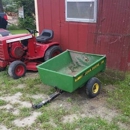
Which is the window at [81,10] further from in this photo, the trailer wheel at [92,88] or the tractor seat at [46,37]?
the trailer wheel at [92,88]

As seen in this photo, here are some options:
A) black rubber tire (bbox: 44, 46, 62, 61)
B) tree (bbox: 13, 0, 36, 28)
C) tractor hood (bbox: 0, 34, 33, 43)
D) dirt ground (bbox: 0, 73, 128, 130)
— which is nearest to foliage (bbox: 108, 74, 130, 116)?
dirt ground (bbox: 0, 73, 128, 130)

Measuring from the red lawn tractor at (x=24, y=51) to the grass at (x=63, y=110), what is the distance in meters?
0.42

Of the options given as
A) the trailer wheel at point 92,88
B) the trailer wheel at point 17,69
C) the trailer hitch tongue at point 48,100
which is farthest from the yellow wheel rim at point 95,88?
Result: the trailer wheel at point 17,69

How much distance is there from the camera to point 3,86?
4.54 m

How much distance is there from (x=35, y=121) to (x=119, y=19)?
283 centimetres

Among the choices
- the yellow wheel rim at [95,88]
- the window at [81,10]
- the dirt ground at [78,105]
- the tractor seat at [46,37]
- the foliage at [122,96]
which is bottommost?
the dirt ground at [78,105]

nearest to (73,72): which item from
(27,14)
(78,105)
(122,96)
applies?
(78,105)

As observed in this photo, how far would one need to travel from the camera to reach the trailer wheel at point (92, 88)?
3.78 metres

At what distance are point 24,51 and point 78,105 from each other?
7.20 ft

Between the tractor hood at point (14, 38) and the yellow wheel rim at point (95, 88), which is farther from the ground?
the tractor hood at point (14, 38)

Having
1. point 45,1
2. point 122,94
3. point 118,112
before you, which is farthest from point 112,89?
point 45,1

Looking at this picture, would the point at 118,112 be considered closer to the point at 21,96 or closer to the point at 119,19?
the point at 21,96

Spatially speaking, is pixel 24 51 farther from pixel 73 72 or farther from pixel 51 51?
pixel 73 72

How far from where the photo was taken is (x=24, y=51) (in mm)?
5137
